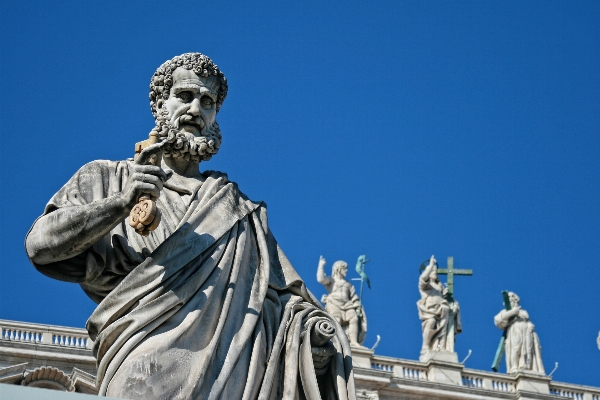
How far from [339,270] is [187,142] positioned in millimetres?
30160

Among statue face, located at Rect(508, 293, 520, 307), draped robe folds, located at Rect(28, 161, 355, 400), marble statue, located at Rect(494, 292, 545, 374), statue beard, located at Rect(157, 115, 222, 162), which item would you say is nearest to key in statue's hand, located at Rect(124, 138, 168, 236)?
draped robe folds, located at Rect(28, 161, 355, 400)

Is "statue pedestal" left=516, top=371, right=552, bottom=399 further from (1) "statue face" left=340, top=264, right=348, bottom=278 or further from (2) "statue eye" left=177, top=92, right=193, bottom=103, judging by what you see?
(2) "statue eye" left=177, top=92, right=193, bottom=103

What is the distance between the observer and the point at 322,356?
633 cm

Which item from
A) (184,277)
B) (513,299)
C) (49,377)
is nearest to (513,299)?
(513,299)

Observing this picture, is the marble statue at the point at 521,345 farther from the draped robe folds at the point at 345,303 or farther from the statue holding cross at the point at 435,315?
the draped robe folds at the point at 345,303

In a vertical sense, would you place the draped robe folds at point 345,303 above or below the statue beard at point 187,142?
above

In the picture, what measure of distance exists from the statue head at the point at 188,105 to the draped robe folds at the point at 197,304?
0.16 metres

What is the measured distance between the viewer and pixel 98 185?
21.0 feet

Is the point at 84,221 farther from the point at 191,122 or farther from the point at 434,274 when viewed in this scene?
the point at 434,274

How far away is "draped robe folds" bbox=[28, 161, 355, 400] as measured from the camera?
19.5 ft

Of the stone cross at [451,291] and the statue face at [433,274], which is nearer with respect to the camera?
the stone cross at [451,291]

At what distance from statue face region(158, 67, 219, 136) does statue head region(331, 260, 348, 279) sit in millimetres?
29869

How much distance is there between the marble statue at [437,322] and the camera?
37.3m

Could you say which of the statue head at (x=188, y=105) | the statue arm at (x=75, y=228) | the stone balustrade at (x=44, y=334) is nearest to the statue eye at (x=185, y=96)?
the statue head at (x=188, y=105)
